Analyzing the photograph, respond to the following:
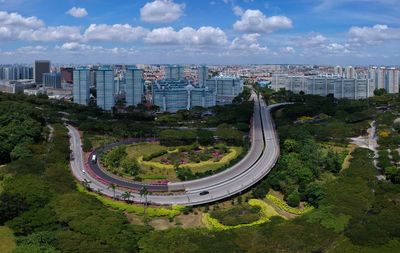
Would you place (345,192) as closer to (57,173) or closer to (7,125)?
(57,173)

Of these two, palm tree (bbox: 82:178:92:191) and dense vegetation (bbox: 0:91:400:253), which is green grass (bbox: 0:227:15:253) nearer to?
dense vegetation (bbox: 0:91:400:253)

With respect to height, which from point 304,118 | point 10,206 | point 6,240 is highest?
point 304,118

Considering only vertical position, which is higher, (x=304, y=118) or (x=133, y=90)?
(x=133, y=90)

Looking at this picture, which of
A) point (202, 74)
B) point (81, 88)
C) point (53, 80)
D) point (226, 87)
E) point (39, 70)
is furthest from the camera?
point (39, 70)

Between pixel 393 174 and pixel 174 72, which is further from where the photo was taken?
pixel 174 72

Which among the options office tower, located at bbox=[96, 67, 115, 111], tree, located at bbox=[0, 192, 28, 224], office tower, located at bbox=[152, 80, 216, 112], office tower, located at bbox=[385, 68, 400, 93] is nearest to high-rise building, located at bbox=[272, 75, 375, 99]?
office tower, located at bbox=[385, 68, 400, 93]

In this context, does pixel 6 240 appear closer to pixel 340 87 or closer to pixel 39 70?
pixel 340 87

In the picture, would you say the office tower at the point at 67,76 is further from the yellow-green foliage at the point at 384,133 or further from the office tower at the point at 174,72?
the yellow-green foliage at the point at 384,133

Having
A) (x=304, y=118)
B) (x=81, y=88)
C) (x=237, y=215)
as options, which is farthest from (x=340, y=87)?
(x=237, y=215)
